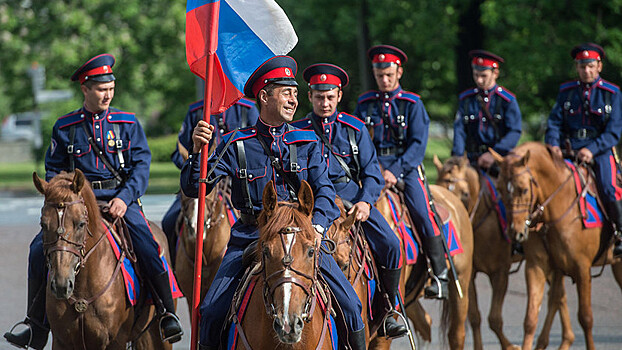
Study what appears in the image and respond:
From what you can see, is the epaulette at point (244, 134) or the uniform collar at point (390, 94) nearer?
the epaulette at point (244, 134)

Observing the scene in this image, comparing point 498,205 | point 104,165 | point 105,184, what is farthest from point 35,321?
point 498,205

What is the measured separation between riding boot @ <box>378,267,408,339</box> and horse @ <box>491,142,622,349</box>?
9.12ft

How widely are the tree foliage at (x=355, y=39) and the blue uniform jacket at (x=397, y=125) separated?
15756mm

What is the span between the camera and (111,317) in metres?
7.18

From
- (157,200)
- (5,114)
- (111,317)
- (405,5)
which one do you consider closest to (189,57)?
(111,317)

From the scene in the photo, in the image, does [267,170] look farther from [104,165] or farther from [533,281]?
[533,281]

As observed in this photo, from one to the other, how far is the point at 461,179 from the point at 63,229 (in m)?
6.33

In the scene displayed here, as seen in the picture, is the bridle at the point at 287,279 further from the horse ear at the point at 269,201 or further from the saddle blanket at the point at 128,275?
the saddle blanket at the point at 128,275

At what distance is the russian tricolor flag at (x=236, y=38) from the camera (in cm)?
622

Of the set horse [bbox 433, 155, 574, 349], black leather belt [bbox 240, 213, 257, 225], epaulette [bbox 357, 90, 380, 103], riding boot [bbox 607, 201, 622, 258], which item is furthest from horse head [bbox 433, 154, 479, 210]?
black leather belt [bbox 240, 213, 257, 225]

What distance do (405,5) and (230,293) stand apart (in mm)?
23941

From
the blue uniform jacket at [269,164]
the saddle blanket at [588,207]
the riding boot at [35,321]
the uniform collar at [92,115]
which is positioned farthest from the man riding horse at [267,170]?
the saddle blanket at [588,207]

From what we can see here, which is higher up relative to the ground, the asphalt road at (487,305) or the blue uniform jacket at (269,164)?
the blue uniform jacket at (269,164)

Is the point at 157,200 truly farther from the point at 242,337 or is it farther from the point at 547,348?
the point at 242,337
